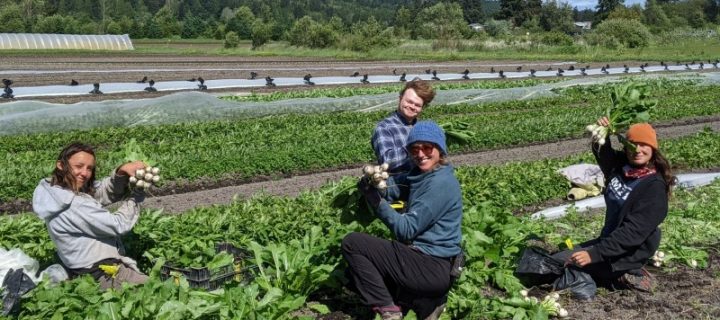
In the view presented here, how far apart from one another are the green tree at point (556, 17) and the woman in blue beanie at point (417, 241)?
7614 cm

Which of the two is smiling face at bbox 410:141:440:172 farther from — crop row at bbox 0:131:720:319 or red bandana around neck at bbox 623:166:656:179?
red bandana around neck at bbox 623:166:656:179

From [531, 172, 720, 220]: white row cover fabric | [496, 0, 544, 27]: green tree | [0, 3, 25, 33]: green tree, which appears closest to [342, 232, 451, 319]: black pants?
[531, 172, 720, 220]: white row cover fabric

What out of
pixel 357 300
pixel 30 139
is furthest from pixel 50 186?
pixel 30 139

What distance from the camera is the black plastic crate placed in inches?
197

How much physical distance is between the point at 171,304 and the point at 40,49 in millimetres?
40797

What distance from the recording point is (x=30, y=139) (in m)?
12.7

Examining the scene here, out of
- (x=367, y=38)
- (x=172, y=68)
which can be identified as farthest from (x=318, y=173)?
(x=367, y=38)

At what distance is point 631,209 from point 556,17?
3165 inches

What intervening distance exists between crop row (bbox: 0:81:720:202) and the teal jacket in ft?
21.1

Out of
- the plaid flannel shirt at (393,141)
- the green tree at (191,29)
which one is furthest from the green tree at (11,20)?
the plaid flannel shirt at (393,141)

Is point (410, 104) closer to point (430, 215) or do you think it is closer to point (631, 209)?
point (430, 215)

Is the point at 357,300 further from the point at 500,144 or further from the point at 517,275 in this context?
the point at 500,144

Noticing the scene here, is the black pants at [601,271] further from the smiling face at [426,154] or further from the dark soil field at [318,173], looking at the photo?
the smiling face at [426,154]

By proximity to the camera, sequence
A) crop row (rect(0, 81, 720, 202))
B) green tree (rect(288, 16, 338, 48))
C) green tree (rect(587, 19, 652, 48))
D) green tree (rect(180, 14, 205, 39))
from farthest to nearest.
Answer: green tree (rect(180, 14, 205, 39))
green tree (rect(587, 19, 652, 48))
green tree (rect(288, 16, 338, 48))
crop row (rect(0, 81, 720, 202))
